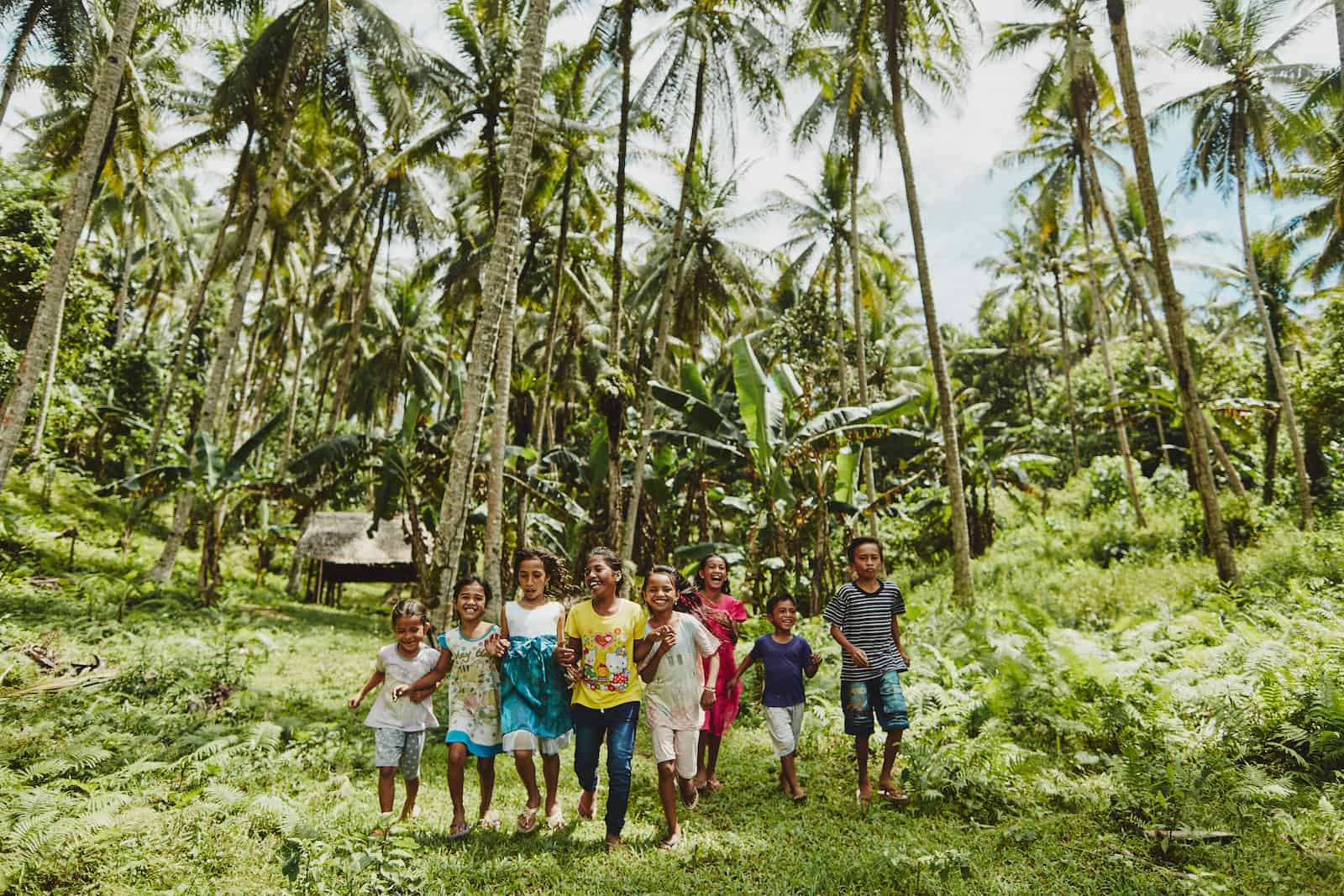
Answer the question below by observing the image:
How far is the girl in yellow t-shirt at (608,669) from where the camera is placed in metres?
4.48

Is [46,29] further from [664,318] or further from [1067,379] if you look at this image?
[1067,379]

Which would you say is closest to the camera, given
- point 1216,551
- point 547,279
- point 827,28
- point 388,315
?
point 1216,551

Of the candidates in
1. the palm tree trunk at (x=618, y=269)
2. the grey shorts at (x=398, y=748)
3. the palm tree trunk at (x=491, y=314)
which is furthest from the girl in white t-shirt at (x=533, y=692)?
the palm tree trunk at (x=618, y=269)

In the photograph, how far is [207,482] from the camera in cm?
1273

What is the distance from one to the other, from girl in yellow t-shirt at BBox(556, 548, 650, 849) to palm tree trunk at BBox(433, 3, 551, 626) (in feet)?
10.9

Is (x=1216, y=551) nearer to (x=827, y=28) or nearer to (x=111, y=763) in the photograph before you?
(x=827, y=28)

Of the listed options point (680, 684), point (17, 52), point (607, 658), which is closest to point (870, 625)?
point (680, 684)

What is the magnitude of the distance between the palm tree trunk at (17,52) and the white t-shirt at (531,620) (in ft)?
53.1

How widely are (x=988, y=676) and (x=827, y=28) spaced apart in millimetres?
12677

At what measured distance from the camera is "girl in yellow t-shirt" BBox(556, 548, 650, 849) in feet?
14.7

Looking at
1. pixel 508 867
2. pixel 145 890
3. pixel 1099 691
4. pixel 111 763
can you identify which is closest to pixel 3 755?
pixel 111 763

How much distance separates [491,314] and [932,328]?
7624 millimetres

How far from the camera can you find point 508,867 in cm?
405

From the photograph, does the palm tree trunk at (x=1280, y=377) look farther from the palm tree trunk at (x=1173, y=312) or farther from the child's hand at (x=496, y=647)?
the child's hand at (x=496, y=647)
